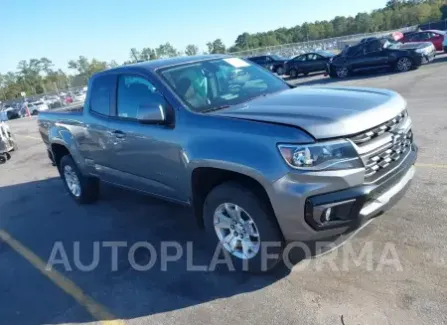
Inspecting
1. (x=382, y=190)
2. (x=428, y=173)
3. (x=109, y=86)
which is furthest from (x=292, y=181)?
(x=428, y=173)

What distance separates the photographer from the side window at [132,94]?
432 cm

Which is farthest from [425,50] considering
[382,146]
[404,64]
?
[382,146]

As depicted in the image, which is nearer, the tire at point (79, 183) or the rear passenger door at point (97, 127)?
the rear passenger door at point (97, 127)

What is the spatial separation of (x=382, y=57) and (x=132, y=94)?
17.0 metres

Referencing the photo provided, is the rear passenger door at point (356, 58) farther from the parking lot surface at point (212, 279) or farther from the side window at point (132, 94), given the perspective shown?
the side window at point (132, 94)

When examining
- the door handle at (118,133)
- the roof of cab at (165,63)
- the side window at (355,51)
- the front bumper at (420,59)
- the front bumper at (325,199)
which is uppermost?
the roof of cab at (165,63)

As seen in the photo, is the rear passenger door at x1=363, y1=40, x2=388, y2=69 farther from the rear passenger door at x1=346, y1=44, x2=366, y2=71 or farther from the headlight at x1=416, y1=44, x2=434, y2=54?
the headlight at x1=416, y1=44, x2=434, y2=54

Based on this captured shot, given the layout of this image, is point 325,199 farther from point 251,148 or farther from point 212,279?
point 212,279

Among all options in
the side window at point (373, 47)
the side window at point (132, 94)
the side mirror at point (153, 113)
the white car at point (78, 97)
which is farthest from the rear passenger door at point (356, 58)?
the white car at point (78, 97)

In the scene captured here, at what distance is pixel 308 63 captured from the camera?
25.5 meters

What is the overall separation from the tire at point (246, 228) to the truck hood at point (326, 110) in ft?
2.10

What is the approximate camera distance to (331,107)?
342 cm

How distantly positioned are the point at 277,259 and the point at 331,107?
1.33 m

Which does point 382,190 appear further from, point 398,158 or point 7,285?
point 7,285
